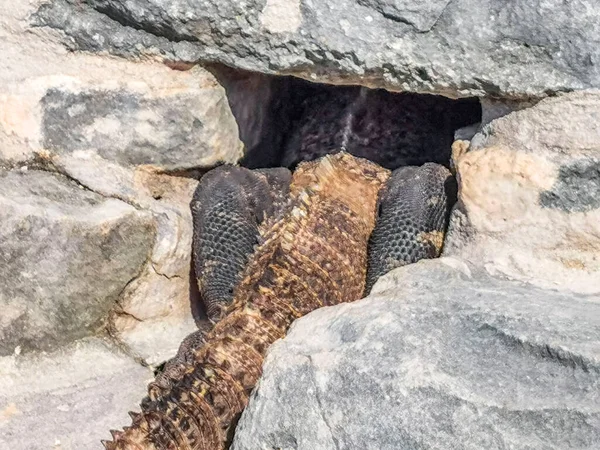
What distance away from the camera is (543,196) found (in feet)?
7.29

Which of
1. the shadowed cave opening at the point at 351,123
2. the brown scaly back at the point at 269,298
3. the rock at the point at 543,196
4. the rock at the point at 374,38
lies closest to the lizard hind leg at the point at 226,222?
the brown scaly back at the point at 269,298

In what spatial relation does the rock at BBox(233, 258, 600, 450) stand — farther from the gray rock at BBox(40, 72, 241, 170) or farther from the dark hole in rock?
the dark hole in rock

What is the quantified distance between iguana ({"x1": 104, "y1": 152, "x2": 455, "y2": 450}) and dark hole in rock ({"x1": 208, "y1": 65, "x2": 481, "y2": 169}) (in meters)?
0.40

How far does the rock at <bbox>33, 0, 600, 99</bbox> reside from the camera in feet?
7.06

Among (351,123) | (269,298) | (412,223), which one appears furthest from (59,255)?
(351,123)

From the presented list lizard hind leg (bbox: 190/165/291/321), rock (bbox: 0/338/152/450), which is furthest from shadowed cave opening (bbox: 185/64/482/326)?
rock (bbox: 0/338/152/450)

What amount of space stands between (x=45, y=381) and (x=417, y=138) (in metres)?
1.66

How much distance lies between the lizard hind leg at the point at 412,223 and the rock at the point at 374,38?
451 mm

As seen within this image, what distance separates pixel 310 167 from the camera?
302 centimetres

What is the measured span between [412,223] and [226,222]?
0.60m

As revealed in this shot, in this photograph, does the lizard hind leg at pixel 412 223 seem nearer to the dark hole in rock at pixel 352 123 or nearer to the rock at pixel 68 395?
the dark hole in rock at pixel 352 123

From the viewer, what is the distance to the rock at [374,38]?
2152mm

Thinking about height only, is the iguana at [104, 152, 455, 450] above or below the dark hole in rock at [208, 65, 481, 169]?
below

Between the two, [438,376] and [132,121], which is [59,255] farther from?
[438,376]
